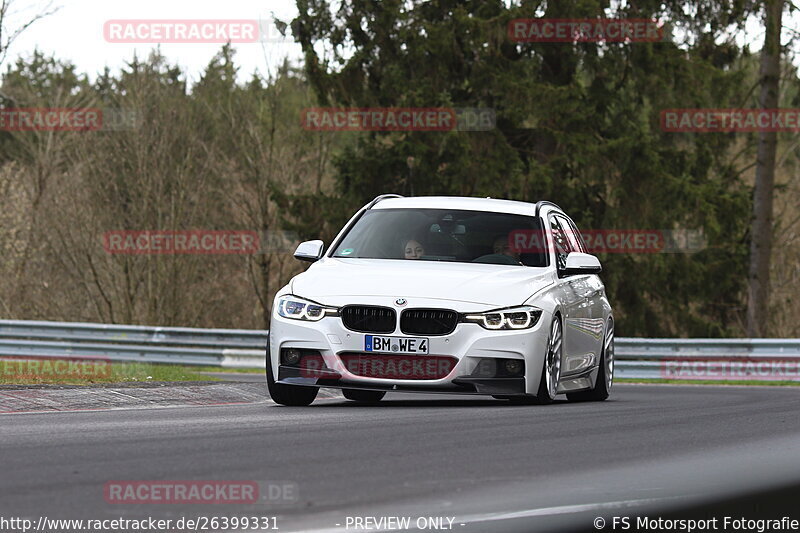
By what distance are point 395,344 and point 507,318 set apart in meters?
0.88

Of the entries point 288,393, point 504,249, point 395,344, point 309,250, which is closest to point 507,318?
point 395,344

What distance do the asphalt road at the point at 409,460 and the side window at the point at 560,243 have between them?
194 centimetres

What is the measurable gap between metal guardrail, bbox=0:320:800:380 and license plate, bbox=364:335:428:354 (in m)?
14.3

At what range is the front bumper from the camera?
10.2 m

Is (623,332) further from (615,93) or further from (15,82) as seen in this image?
(15,82)

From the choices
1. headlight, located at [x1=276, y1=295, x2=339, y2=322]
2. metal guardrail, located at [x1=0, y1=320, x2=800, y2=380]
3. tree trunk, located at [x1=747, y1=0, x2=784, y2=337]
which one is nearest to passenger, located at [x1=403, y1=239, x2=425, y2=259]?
headlight, located at [x1=276, y1=295, x2=339, y2=322]

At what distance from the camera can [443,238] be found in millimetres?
11750

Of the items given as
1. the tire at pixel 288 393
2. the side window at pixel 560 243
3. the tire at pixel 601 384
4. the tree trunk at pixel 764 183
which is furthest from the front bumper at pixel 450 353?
the tree trunk at pixel 764 183

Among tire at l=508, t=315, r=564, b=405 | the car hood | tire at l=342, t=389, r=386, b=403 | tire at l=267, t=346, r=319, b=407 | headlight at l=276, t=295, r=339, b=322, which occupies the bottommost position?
tire at l=342, t=389, r=386, b=403

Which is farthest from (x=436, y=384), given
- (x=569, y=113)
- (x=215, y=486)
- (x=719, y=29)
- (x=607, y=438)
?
(x=719, y=29)

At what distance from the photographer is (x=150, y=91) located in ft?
125

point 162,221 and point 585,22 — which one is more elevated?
point 585,22

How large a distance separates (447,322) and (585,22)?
2284 cm

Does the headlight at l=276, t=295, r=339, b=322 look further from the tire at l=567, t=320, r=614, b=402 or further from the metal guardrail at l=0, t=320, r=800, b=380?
the metal guardrail at l=0, t=320, r=800, b=380
